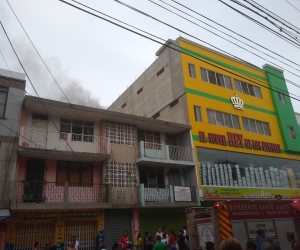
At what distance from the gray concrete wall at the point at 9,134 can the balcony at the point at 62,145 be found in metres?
0.44

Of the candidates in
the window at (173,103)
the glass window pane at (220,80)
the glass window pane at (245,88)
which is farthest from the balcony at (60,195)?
the glass window pane at (245,88)

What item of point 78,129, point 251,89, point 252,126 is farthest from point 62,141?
point 251,89

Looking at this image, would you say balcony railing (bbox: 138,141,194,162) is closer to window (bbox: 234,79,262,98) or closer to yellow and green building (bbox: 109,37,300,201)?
yellow and green building (bbox: 109,37,300,201)

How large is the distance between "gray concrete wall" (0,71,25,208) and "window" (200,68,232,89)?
46.2 feet

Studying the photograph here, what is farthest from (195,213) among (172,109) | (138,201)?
(172,109)

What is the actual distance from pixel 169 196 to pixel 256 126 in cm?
1203

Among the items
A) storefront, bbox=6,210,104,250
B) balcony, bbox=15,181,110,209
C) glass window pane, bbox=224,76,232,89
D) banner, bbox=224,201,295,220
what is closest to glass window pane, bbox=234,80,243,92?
glass window pane, bbox=224,76,232,89

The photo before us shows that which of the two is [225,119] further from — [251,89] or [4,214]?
[4,214]

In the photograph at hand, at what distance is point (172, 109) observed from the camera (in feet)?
73.4

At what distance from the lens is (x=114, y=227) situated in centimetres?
1553

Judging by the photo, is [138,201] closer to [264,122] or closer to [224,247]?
[224,247]

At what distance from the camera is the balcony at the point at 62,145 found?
14.1m

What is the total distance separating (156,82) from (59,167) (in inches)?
Result: 510

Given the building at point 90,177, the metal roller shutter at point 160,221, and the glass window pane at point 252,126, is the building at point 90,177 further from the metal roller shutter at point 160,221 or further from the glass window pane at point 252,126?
the glass window pane at point 252,126
